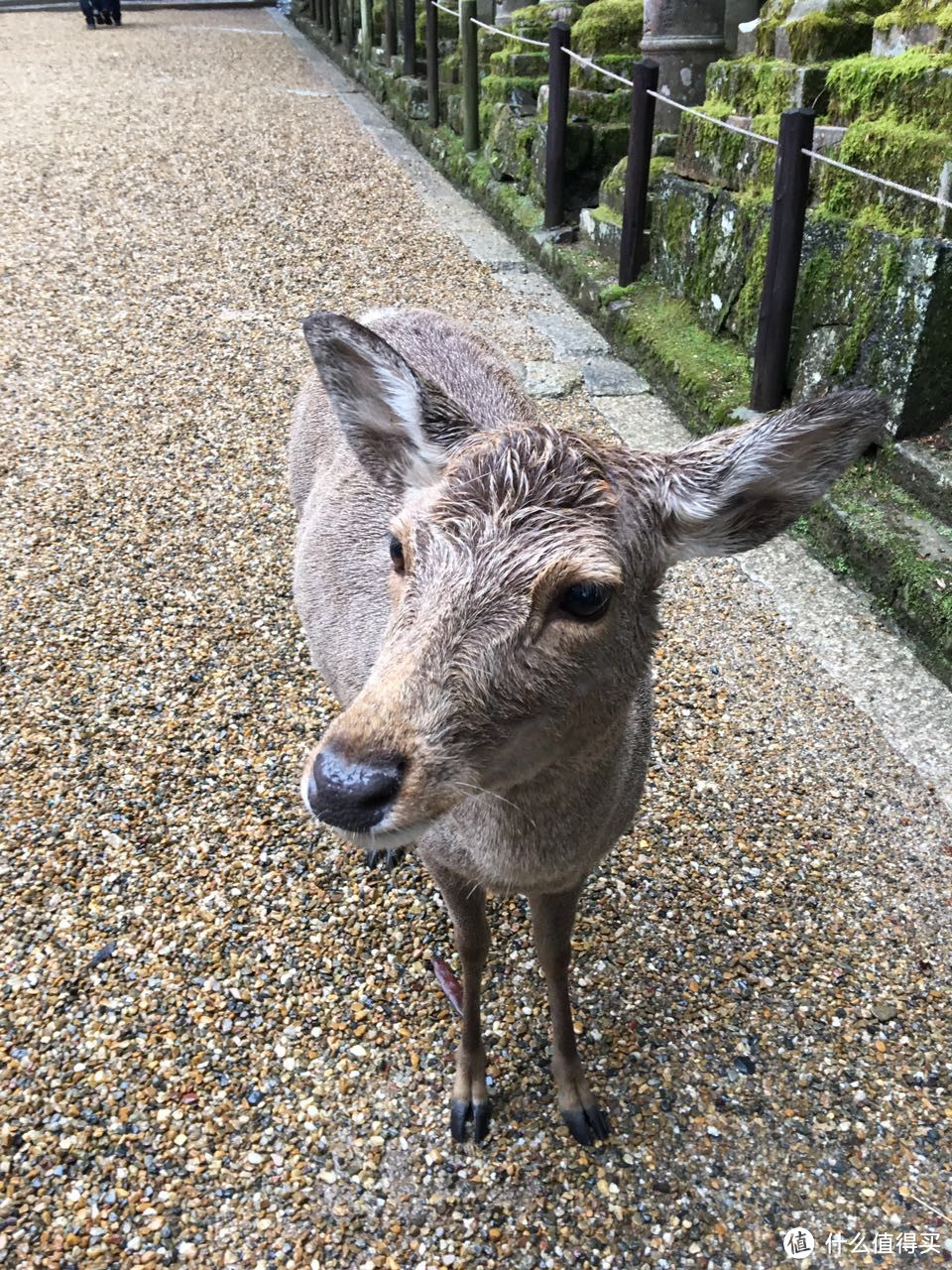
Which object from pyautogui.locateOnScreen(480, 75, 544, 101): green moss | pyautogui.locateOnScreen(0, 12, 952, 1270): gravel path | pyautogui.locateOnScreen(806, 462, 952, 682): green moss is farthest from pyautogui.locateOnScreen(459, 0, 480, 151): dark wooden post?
pyautogui.locateOnScreen(806, 462, 952, 682): green moss

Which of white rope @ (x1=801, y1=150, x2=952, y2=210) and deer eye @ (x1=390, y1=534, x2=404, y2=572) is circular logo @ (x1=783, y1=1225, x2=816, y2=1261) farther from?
white rope @ (x1=801, y1=150, x2=952, y2=210)

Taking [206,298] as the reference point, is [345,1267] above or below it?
below

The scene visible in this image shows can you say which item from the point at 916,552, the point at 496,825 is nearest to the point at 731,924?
the point at 496,825

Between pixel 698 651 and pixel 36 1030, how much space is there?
9.89 ft

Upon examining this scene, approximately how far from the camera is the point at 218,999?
286 cm

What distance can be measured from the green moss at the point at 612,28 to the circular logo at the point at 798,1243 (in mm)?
9201

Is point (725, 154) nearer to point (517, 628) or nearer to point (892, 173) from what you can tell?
point (892, 173)

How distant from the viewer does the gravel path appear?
237 centimetres

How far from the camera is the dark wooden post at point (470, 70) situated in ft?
32.9

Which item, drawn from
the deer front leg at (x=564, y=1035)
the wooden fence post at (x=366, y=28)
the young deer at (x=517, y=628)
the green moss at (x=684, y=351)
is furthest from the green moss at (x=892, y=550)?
the wooden fence post at (x=366, y=28)

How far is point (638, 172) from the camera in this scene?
6641 millimetres

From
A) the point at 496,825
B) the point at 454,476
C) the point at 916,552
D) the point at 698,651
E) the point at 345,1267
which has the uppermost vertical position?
the point at 454,476

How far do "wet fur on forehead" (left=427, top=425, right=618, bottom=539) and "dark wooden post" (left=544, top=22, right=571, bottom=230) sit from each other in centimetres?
725

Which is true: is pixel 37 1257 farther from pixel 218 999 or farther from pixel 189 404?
pixel 189 404
